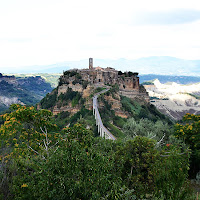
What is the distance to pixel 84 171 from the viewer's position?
1098 cm

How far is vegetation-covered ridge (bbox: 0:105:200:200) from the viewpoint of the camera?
1070 cm

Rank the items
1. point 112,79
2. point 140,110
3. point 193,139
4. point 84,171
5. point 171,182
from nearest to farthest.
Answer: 1. point 84,171
2. point 171,182
3. point 193,139
4. point 140,110
5. point 112,79

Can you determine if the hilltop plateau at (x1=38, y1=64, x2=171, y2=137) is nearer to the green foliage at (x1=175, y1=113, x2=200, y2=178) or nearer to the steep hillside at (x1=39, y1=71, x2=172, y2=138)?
the steep hillside at (x1=39, y1=71, x2=172, y2=138)

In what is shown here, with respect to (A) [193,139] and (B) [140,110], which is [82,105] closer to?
(B) [140,110]

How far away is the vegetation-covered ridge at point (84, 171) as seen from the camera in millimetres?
10703

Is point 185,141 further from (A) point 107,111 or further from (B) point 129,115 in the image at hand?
(B) point 129,115

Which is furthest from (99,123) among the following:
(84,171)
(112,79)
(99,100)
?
(112,79)

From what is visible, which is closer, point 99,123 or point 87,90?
point 99,123

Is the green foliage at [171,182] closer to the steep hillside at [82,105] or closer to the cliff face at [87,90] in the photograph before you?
the steep hillside at [82,105]

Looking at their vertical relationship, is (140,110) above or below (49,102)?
below

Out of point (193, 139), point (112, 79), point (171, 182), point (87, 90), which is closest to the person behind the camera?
point (171, 182)

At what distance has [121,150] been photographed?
641 inches

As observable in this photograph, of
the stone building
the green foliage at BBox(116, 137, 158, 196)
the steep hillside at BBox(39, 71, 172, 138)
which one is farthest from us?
the stone building

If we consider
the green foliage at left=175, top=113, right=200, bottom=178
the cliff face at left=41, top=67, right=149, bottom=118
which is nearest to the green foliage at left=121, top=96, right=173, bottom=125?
the cliff face at left=41, top=67, right=149, bottom=118
